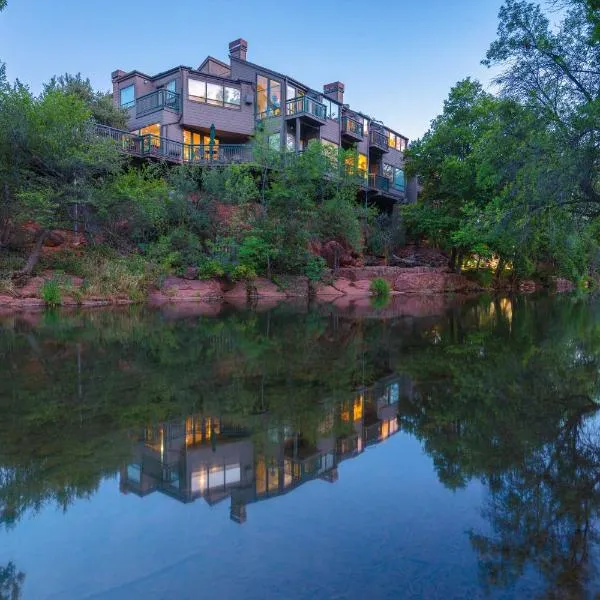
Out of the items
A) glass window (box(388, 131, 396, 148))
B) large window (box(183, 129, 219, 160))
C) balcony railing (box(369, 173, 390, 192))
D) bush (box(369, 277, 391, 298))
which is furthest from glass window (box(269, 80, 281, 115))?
bush (box(369, 277, 391, 298))

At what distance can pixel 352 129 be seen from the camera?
42375mm

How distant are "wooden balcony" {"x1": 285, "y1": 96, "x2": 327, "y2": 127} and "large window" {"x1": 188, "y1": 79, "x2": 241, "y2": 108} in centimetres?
375

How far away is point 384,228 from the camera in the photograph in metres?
43.2

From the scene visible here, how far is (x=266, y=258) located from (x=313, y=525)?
2689cm

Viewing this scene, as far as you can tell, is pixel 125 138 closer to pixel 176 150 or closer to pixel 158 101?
pixel 176 150

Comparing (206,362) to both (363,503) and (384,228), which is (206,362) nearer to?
(363,503)

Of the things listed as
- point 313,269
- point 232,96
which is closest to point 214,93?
point 232,96

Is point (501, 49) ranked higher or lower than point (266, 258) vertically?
higher

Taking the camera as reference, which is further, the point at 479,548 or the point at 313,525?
the point at 313,525

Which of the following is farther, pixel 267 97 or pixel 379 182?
pixel 379 182

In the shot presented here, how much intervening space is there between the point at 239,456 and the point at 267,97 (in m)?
36.7

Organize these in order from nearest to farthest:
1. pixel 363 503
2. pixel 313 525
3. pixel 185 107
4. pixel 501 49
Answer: pixel 313 525, pixel 363 503, pixel 501 49, pixel 185 107

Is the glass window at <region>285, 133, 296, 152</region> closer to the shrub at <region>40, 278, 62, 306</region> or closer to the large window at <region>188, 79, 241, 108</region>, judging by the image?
the large window at <region>188, 79, 241, 108</region>

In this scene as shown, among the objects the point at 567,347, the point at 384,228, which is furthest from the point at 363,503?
the point at 384,228
